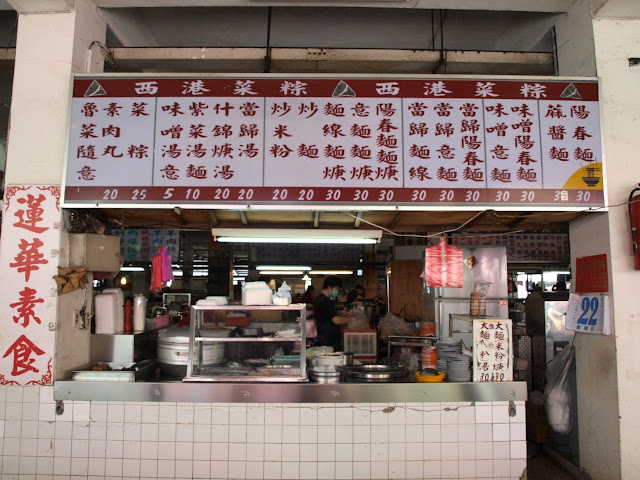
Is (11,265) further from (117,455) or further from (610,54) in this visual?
(610,54)

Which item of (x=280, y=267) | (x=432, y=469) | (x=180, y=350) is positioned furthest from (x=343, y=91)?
(x=280, y=267)

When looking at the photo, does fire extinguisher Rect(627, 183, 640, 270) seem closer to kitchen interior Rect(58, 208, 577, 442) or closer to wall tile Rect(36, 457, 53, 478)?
kitchen interior Rect(58, 208, 577, 442)

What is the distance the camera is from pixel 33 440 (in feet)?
12.6

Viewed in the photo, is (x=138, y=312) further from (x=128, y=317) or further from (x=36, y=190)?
(x=36, y=190)

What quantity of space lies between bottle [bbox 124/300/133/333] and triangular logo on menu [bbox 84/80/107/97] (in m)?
1.95

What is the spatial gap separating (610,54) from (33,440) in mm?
5965

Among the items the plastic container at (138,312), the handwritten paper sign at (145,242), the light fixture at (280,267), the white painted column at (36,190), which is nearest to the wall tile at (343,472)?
the plastic container at (138,312)

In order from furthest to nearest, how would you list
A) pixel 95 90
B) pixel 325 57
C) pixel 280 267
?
pixel 280 267
pixel 325 57
pixel 95 90

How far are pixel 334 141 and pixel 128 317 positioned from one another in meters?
2.61

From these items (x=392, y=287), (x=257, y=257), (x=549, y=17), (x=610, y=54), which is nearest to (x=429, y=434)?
(x=610, y=54)

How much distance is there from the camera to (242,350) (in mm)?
4223

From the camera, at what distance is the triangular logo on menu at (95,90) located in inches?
162

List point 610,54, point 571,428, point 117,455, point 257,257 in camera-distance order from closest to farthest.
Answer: point 117,455
point 610,54
point 571,428
point 257,257

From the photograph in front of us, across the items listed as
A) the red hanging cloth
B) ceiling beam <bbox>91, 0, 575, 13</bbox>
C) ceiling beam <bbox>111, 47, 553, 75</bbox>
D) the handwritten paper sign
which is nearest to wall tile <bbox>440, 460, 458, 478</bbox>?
the red hanging cloth
